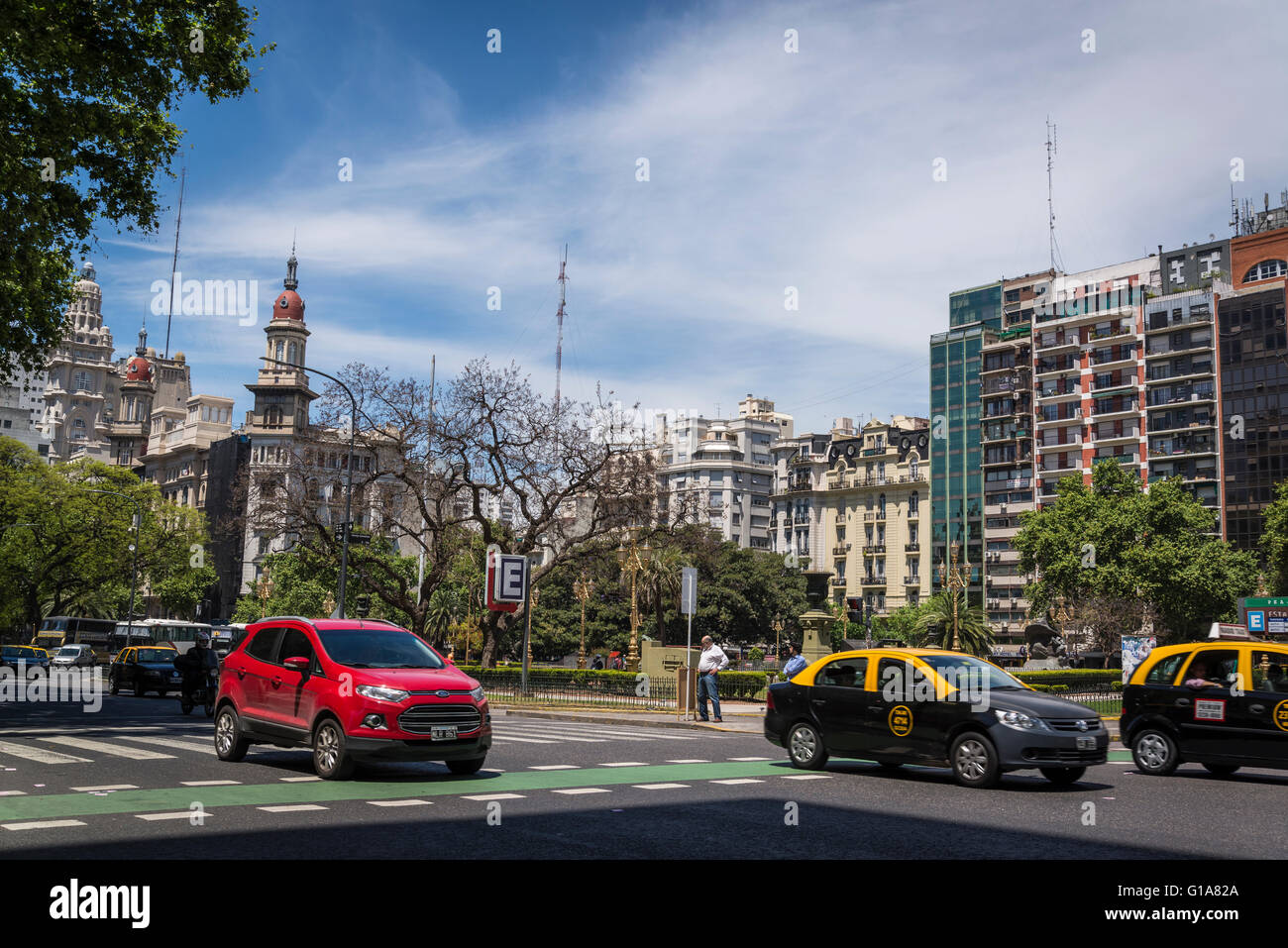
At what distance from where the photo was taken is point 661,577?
5216 cm

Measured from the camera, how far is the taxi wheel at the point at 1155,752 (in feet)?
47.8

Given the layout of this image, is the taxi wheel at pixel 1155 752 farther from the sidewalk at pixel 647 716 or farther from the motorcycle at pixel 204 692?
the motorcycle at pixel 204 692

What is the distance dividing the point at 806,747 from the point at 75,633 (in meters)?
59.3

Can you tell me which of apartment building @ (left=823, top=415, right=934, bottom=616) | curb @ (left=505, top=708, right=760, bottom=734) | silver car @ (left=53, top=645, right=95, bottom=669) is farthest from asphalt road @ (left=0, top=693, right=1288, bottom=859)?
apartment building @ (left=823, top=415, right=934, bottom=616)

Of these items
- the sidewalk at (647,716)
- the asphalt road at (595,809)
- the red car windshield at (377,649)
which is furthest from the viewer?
the sidewalk at (647,716)

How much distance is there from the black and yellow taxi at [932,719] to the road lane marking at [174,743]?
7823 mm

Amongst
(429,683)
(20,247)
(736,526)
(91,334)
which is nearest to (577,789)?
(429,683)

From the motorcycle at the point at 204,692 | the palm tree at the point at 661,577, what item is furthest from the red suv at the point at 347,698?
the palm tree at the point at 661,577

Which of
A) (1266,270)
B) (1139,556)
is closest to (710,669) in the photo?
(1139,556)

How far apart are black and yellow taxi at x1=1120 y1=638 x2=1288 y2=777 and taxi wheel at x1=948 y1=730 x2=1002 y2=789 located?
12.3ft

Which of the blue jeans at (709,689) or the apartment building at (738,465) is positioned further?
the apartment building at (738,465)

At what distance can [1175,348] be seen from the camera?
8750cm

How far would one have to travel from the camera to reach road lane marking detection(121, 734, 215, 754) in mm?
15320

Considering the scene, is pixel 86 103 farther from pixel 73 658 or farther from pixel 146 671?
pixel 73 658
